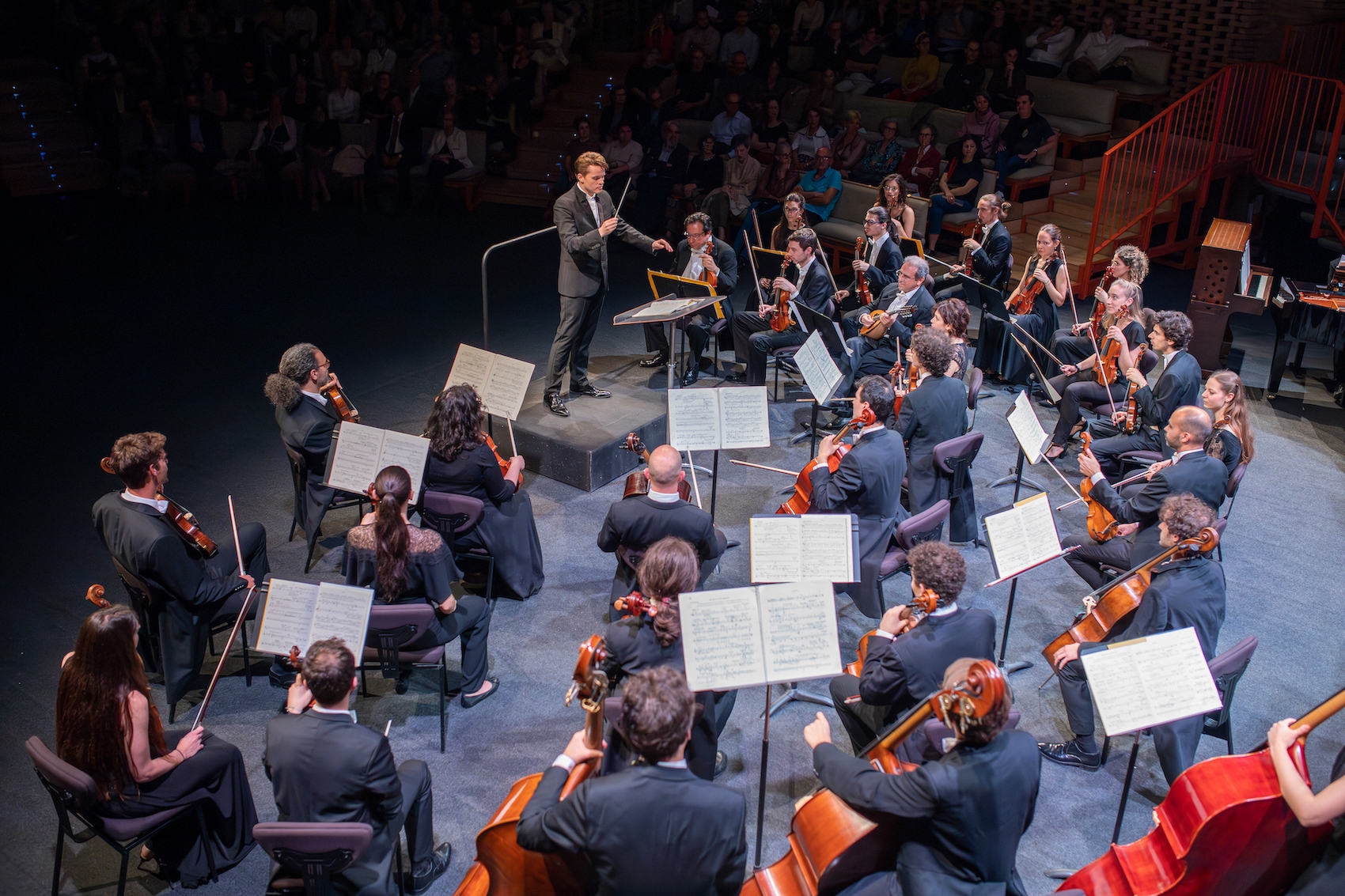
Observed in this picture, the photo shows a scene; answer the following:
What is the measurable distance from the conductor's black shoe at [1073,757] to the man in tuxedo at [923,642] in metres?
0.89

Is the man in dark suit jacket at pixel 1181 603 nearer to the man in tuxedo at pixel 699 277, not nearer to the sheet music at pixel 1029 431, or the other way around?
the sheet music at pixel 1029 431

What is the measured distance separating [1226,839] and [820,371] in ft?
11.6

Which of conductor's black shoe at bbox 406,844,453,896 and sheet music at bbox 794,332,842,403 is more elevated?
sheet music at bbox 794,332,842,403

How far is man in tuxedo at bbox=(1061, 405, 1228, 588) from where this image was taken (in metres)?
4.87

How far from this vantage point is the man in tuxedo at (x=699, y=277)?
7734 millimetres

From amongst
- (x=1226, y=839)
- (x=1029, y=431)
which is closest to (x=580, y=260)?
(x=1029, y=431)

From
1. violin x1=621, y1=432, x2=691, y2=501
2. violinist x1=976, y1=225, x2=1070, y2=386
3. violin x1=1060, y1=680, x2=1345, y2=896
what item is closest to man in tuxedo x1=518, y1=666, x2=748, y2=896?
violin x1=1060, y1=680, x2=1345, y2=896

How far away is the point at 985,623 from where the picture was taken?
3.83 m

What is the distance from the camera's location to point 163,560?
4.34 meters

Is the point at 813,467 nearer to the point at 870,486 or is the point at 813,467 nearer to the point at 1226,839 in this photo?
the point at 870,486

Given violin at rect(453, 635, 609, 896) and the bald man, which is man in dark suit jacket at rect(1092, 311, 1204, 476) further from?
violin at rect(453, 635, 609, 896)

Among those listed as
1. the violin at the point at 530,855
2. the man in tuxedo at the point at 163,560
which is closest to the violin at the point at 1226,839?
the violin at the point at 530,855

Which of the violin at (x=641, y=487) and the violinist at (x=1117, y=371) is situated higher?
the violin at (x=641, y=487)

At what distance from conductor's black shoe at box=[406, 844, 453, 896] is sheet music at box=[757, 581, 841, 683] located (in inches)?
56.0
